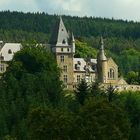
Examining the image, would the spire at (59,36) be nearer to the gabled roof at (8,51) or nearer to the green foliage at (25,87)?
the green foliage at (25,87)

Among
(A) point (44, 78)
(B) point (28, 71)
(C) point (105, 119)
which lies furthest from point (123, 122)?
(B) point (28, 71)

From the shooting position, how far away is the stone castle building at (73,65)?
382 feet

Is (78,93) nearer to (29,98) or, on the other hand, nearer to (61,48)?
(29,98)

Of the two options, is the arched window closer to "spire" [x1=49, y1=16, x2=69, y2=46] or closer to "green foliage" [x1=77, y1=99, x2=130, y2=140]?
"spire" [x1=49, y1=16, x2=69, y2=46]

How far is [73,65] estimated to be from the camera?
388ft

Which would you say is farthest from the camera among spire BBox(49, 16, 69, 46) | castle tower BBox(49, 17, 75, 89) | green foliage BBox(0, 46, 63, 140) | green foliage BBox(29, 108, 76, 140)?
spire BBox(49, 16, 69, 46)

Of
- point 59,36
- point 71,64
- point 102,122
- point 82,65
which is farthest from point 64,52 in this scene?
point 102,122

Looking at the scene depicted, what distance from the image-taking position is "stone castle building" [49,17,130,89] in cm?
11644

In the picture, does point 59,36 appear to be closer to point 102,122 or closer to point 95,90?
point 95,90

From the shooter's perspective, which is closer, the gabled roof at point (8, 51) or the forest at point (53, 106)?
the forest at point (53, 106)

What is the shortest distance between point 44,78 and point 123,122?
35393 mm


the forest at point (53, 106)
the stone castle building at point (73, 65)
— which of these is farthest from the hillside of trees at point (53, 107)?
the stone castle building at point (73, 65)

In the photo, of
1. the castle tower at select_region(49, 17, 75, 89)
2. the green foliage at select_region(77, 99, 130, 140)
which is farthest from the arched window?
the green foliage at select_region(77, 99, 130, 140)

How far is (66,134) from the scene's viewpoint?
2625 inches
